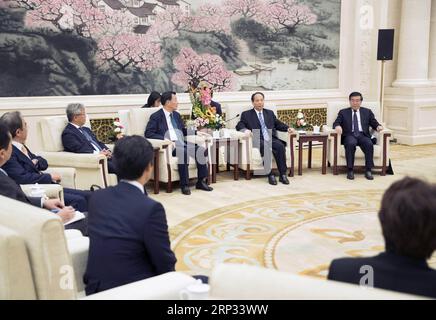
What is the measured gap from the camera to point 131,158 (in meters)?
2.71

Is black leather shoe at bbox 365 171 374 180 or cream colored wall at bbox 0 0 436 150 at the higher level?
cream colored wall at bbox 0 0 436 150

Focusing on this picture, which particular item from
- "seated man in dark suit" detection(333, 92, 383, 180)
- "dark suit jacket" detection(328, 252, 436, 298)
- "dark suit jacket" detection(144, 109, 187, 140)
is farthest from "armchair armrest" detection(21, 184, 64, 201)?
"seated man in dark suit" detection(333, 92, 383, 180)

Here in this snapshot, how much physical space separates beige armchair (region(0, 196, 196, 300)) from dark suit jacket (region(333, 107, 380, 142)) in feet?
19.6

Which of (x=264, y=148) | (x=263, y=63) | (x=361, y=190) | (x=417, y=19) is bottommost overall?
(x=361, y=190)

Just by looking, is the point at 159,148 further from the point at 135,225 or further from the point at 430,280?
the point at 430,280

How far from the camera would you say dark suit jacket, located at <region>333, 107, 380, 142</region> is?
790 centimetres

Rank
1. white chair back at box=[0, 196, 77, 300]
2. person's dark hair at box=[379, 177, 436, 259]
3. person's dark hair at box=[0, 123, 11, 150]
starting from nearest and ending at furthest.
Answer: person's dark hair at box=[379, 177, 436, 259] < white chair back at box=[0, 196, 77, 300] < person's dark hair at box=[0, 123, 11, 150]

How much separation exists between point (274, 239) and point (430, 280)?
3.38 meters

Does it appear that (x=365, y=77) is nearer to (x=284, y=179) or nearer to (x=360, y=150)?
(x=360, y=150)

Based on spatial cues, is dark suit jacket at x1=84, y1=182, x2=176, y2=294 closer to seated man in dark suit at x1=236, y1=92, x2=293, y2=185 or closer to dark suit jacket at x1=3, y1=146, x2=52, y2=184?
dark suit jacket at x1=3, y1=146, x2=52, y2=184

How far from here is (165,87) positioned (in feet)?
28.6

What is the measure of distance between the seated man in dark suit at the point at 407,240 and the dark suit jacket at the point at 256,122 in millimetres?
6063

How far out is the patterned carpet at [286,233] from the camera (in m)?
4.43
